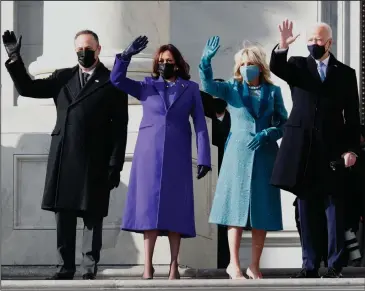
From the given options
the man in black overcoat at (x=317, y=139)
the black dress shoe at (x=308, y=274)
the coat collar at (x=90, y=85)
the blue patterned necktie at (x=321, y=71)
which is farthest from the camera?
the coat collar at (x=90, y=85)

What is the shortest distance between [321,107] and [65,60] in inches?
146

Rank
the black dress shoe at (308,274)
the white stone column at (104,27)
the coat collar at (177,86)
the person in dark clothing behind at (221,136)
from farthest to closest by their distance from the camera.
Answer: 1. the white stone column at (104,27)
2. the person in dark clothing behind at (221,136)
3. the coat collar at (177,86)
4. the black dress shoe at (308,274)


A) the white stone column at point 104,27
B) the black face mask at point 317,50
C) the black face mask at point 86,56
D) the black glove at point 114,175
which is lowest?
the black glove at point 114,175

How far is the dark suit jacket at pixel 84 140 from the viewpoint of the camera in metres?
17.0

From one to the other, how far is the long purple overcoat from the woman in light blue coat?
244mm

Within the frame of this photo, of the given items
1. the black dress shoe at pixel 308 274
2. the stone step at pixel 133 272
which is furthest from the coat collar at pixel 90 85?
the black dress shoe at pixel 308 274

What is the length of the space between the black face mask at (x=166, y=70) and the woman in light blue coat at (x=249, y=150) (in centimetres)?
22

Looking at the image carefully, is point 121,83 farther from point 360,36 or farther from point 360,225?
point 360,36

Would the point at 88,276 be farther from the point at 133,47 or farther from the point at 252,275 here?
the point at 133,47

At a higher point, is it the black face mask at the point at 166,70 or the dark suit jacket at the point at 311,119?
the black face mask at the point at 166,70

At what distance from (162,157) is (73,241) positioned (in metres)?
0.96

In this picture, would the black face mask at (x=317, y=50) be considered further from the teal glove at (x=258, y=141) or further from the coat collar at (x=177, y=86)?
the coat collar at (x=177, y=86)

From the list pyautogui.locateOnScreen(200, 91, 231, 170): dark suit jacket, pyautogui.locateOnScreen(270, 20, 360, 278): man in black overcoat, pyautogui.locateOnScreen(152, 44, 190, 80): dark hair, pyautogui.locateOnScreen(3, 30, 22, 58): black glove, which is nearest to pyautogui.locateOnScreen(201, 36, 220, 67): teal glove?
pyautogui.locateOnScreen(152, 44, 190, 80): dark hair

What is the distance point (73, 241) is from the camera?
55.6 ft
